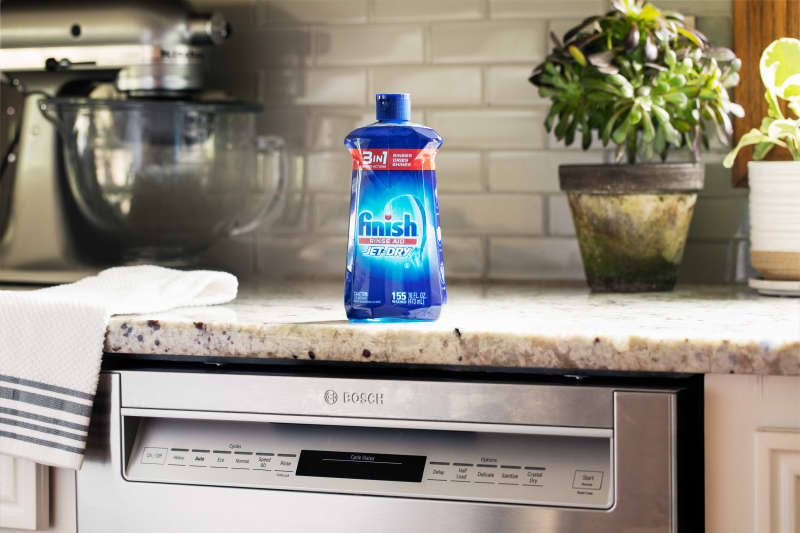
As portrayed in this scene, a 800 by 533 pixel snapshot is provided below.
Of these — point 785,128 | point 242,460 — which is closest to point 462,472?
point 242,460

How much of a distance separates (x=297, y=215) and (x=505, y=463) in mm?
848

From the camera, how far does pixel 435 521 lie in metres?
0.98

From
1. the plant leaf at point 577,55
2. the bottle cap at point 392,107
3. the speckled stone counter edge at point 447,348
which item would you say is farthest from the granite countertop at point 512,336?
the plant leaf at point 577,55

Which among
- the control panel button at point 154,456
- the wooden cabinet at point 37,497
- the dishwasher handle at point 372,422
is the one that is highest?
the dishwasher handle at point 372,422

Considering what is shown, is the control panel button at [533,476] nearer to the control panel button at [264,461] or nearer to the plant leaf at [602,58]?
the control panel button at [264,461]

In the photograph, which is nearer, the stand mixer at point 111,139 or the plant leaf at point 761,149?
the plant leaf at point 761,149

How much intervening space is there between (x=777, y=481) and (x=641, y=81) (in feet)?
2.01

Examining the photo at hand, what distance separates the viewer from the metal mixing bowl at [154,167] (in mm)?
1482

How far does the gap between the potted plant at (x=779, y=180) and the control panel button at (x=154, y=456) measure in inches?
32.4

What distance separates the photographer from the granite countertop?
0.92m

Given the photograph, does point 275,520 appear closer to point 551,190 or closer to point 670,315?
point 670,315

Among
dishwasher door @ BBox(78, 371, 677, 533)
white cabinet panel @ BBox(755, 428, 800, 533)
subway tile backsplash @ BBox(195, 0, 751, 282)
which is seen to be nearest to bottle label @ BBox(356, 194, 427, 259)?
dishwasher door @ BBox(78, 371, 677, 533)

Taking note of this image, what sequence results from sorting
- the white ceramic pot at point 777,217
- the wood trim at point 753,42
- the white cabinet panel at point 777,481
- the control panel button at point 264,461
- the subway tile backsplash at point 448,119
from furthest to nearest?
the subway tile backsplash at point 448,119 → the wood trim at point 753,42 → the white ceramic pot at point 777,217 → the control panel button at point 264,461 → the white cabinet panel at point 777,481

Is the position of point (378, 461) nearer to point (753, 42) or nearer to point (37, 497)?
point (37, 497)
